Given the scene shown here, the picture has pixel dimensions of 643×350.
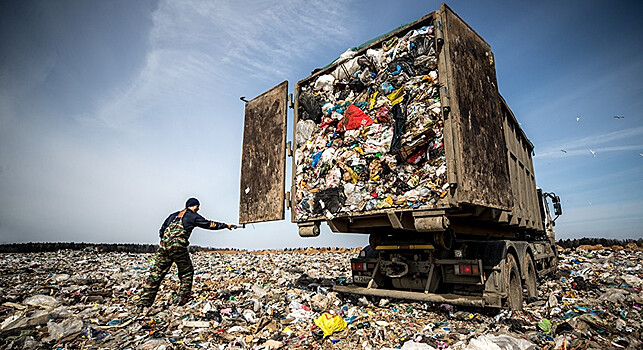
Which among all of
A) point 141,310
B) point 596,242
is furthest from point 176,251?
point 596,242

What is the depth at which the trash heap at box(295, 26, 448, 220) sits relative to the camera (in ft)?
10.9

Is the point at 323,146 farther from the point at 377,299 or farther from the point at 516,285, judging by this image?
the point at 516,285

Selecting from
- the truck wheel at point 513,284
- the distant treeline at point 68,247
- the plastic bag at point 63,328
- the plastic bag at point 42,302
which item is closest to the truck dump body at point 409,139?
the truck wheel at point 513,284

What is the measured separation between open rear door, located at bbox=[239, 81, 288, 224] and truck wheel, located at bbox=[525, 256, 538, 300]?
387cm

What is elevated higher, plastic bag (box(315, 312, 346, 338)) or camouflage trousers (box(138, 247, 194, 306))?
camouflage trousers (box(138, 247, 194, 306))

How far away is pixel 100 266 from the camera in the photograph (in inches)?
356

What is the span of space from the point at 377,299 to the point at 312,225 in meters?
1.67

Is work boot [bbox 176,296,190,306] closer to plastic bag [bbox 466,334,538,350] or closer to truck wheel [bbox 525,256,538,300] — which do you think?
plastic bag [bbox 466,334,538,350]

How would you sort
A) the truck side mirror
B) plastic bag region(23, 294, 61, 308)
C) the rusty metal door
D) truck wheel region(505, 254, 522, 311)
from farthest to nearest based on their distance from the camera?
the truck side mirror → plastic bag region(23, 294, 61, 308) → truck wheel region(505, 254, 522, 311) → the rusty metal door

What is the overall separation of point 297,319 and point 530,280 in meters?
3.72

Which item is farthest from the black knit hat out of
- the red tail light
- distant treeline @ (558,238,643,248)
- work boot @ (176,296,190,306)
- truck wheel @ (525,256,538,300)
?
distant treeline @ (558,238,643,248)

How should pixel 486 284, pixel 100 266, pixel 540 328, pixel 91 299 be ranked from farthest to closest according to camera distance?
1. pixel 100 266
2. pixel 91 299
3. pixel 486 284
4. pixel 540 328

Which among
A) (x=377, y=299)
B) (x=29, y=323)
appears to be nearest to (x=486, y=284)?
(x=377, y=299)

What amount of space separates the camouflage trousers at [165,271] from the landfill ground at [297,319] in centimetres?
19
